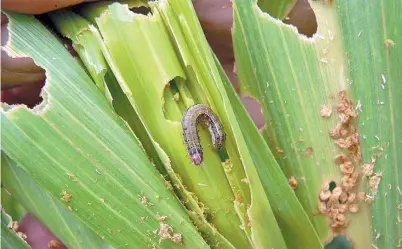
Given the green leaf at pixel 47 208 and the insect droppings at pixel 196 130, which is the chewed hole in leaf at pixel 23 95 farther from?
the insect droppings at pixel 196 130

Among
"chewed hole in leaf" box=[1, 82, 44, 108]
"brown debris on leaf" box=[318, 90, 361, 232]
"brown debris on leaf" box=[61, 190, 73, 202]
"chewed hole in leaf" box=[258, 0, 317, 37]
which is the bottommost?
"brown debris on leaf" box=[318, 90, 361, 232]

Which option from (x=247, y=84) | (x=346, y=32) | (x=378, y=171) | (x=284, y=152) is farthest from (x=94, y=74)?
(x=378, y=171)

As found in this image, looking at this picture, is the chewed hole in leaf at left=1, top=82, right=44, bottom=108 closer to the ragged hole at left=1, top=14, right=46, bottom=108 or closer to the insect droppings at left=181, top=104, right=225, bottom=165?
the ragged hole at left=1, top=14, right=46, bottom=108

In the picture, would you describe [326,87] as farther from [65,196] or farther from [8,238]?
[8,238]

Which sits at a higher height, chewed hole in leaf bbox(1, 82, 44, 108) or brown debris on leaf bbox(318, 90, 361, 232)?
chewed hole in leaf bbox(1, 82, 44, 108)

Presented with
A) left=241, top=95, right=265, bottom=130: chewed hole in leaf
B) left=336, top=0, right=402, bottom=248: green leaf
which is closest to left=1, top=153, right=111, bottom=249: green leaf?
left=241, top=95, right=265, bottom=130: chewed hole in leaf

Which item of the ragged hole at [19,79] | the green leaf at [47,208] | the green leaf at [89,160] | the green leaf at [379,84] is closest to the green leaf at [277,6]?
the green leaf at [379,84]

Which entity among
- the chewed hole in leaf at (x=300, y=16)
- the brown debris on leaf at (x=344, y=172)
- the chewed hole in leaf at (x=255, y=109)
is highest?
the chewed hole in leaf at (x=300, y=16)
